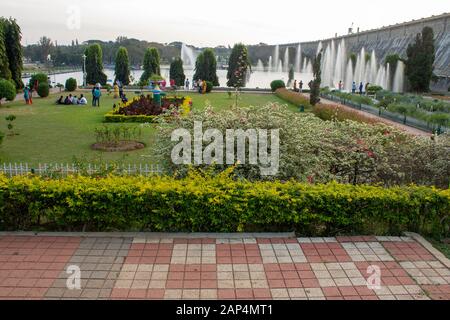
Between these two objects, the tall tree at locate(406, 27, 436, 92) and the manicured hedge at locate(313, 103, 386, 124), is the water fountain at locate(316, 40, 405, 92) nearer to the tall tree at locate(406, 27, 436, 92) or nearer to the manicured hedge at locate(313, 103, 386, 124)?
the tall tree at locate(406, 27, 436, 92)

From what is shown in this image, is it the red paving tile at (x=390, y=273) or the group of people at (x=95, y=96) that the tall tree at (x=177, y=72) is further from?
the red paving tile at (x=390, y=273)

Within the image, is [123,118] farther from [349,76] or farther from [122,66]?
[349,76]

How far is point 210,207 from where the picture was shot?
5.67m

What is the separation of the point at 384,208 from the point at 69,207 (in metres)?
4.40

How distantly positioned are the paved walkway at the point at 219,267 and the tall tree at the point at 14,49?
2607cm

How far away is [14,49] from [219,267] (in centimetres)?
2847

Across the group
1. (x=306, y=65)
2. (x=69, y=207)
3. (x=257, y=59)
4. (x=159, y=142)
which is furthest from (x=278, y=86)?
(x=257, y=59)

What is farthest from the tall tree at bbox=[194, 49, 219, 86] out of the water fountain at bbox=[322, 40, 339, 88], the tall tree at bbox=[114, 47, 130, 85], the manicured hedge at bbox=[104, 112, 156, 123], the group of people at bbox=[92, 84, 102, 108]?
the manicured hedge at bbox=[104, 112, 156, 123]

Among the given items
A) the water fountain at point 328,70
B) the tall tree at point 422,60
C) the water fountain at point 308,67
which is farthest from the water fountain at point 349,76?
the water fountain at point 308,67

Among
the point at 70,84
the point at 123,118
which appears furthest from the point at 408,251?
the point at 70,84

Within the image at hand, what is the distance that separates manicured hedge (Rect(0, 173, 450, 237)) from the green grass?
285 centimetres

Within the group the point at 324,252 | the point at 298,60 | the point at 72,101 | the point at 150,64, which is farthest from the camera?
the point at 298,60

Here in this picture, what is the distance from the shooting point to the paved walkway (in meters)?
4.37
